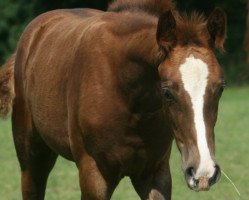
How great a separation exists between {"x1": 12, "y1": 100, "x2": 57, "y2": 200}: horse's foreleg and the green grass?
1.44m

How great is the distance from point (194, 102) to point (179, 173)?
5.69m

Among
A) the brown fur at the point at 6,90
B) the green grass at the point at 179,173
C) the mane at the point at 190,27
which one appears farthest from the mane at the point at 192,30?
the green grass at the point at 179,173

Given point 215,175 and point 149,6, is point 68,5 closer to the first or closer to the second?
point 149,6

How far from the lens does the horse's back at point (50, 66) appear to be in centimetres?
636

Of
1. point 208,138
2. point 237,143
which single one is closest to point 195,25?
point 208,138

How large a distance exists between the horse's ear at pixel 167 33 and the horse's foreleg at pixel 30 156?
240cm

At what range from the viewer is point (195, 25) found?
17.0ft

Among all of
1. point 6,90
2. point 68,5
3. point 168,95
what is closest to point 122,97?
point 168,95

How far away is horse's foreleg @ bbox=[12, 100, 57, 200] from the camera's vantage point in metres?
7.27

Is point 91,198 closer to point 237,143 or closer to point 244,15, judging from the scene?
point 237,143

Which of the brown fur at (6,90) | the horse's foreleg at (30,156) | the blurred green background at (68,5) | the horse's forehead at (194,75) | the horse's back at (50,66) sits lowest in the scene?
the blurred green background at (68,5)

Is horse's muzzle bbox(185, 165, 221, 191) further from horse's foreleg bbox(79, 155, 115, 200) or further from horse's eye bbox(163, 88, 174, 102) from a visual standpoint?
horse's foreleg bbox(79, 155, 115, 200)

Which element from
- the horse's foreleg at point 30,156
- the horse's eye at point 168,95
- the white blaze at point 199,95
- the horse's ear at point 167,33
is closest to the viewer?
the white blaze at point 199,95

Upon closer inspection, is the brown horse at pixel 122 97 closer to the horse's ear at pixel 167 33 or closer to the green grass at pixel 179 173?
the horse's ear at pixel 167 33
